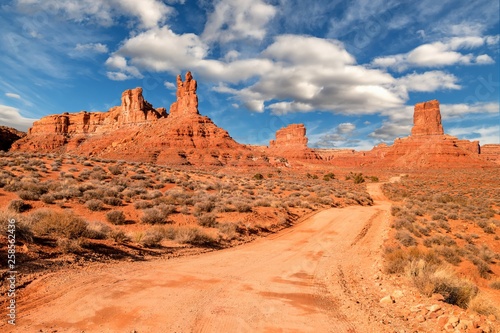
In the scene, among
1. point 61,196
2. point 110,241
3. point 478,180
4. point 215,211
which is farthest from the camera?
point 478,180

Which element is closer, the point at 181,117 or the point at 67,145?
the point at 181,117

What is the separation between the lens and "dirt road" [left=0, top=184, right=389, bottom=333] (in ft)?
16.1

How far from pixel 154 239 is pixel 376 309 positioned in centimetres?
767

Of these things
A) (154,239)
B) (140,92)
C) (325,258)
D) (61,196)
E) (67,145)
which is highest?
(140,92)

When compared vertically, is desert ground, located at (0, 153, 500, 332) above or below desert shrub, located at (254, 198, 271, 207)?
below

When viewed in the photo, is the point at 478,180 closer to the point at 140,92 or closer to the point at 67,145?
the point at 140,92

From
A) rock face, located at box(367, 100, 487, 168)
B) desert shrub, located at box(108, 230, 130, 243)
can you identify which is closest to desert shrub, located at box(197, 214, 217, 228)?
desert shrub, located at box(108, 230, 130, 243)

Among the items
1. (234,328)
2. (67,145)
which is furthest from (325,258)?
(67,145)

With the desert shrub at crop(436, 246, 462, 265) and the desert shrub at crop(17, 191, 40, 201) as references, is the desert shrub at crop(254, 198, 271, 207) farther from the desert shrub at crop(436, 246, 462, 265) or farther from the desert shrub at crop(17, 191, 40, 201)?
the desert shrub at crop(17, 191, 40, 201)

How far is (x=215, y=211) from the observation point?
1609cm

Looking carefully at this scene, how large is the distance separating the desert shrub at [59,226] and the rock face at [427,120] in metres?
133

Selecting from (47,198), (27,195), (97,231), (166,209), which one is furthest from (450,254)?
(27,195)

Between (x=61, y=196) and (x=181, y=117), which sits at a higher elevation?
(x=181, y=117)

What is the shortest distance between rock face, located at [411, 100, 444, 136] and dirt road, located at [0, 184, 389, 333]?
418 ft
